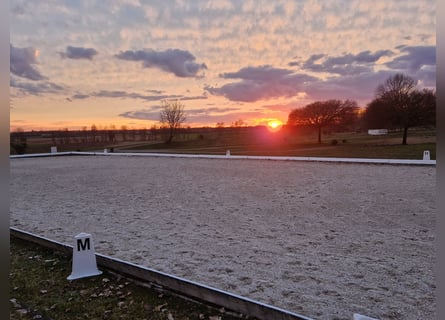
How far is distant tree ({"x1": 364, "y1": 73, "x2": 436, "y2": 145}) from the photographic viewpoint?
19844 mm

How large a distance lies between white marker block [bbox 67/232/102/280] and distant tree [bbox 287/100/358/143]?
90.9 ft

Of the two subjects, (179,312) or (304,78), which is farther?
(304,78)

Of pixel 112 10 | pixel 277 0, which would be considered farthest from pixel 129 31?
pixel 277 0

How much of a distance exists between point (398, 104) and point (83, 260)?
21710 mm

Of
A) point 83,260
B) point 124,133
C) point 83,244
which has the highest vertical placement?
point 124,133

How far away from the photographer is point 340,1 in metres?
1.14

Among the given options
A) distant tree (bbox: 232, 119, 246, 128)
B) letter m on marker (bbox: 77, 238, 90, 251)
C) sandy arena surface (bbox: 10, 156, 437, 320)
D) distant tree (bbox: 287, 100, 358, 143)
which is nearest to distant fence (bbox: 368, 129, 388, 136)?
distant tree (bbox: 287, 100, 358, 143)

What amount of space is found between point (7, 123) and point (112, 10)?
1260mm

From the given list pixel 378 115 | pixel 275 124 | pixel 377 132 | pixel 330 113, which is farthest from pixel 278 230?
pixel 377 132

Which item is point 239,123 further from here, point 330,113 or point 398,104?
point 398,104

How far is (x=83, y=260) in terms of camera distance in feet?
9.18

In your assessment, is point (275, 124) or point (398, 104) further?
point (275, 124)

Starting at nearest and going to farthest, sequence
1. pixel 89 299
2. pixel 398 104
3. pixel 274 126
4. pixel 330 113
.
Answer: pixel 89 299
pixel 398 104
pixel 330 113
pixel 274 126

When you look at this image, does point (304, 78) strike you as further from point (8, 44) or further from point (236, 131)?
point (236, 131)
